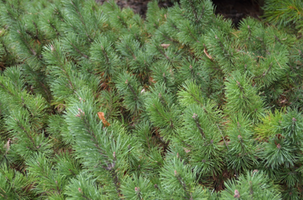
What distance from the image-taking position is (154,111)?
4.17ft

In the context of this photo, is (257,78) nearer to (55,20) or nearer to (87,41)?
(87,41)

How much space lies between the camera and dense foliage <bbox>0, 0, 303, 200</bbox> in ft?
3.33

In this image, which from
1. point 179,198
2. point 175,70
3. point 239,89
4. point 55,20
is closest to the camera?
point 179,198

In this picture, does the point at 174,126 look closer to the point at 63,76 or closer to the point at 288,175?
the point at 288,175

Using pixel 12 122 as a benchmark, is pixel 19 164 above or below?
below

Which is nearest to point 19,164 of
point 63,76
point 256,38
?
point 63,76

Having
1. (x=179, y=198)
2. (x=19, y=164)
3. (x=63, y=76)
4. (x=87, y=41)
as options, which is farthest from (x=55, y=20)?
(x=179, y=198)

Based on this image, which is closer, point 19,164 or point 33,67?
point 19,164

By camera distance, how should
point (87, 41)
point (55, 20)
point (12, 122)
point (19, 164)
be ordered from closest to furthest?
1. point (12, 122)
2. point (19, 164)
3. point (87, 41)
4. point (55, 20)

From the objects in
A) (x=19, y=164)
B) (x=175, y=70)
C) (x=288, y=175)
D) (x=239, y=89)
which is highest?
(x=239, y=89)

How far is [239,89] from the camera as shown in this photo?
3.79 feet

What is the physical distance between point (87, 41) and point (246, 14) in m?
2.07

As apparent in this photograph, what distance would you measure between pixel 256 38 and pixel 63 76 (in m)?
1.32

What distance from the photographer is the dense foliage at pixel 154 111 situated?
102 centimetres
